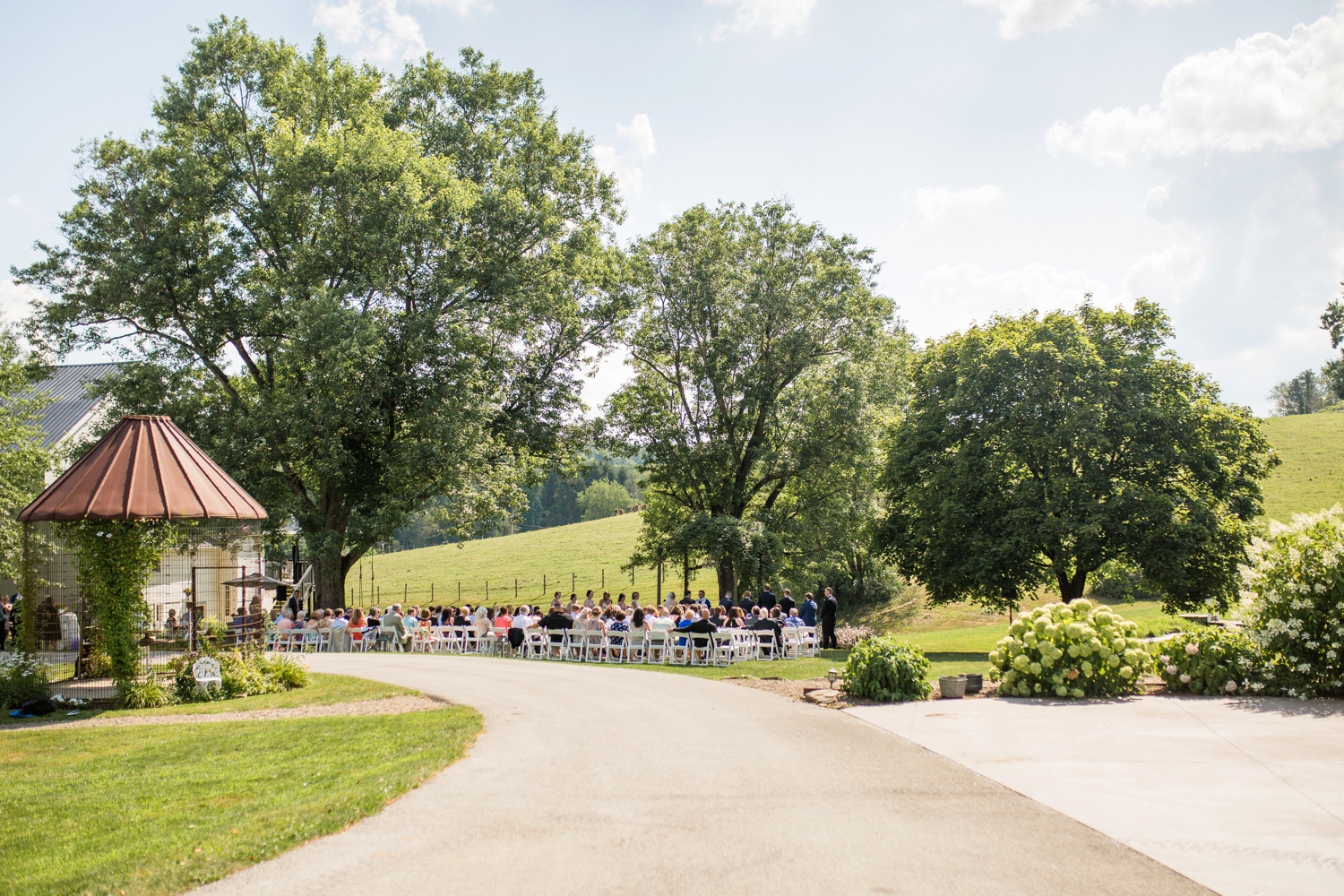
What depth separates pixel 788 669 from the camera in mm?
17328

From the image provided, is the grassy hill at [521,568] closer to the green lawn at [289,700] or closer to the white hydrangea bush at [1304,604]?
the green lawn at [289,700]

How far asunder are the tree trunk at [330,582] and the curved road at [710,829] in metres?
18.1

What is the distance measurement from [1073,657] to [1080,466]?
16.1 m

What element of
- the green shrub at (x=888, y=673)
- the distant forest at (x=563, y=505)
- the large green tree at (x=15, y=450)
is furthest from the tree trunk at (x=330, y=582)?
the distant forest at (x=563, y=505)

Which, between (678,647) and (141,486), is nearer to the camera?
(141,486)

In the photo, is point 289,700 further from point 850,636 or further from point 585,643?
point 850,636

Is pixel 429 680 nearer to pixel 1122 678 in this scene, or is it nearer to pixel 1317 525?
pixel 1122 678

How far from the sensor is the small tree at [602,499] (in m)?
109

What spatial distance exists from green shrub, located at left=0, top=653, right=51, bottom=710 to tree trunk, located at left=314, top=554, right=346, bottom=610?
39.6 feet

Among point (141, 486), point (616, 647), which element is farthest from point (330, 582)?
point (141, 486)

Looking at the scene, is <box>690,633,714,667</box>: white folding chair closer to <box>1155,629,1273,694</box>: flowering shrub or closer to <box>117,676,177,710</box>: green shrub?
<box>1155,629,1273,694</box>: flowering shrub

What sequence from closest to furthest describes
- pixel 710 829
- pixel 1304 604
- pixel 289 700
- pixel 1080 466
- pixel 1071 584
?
1. pixel 710 829
2. pixel 1304 604
3. pixel 289 700
4. pixel 1080 466
5. pixel 1071 584

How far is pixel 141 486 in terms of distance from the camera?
48.2 ft

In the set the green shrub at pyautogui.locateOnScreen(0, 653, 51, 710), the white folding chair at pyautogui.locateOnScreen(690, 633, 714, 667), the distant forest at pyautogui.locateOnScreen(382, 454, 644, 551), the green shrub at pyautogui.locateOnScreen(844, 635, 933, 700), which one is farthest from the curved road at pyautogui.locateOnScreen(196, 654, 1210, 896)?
the distant forest at pyautogui.locateOnScreen(382, 454, 644, 551)
